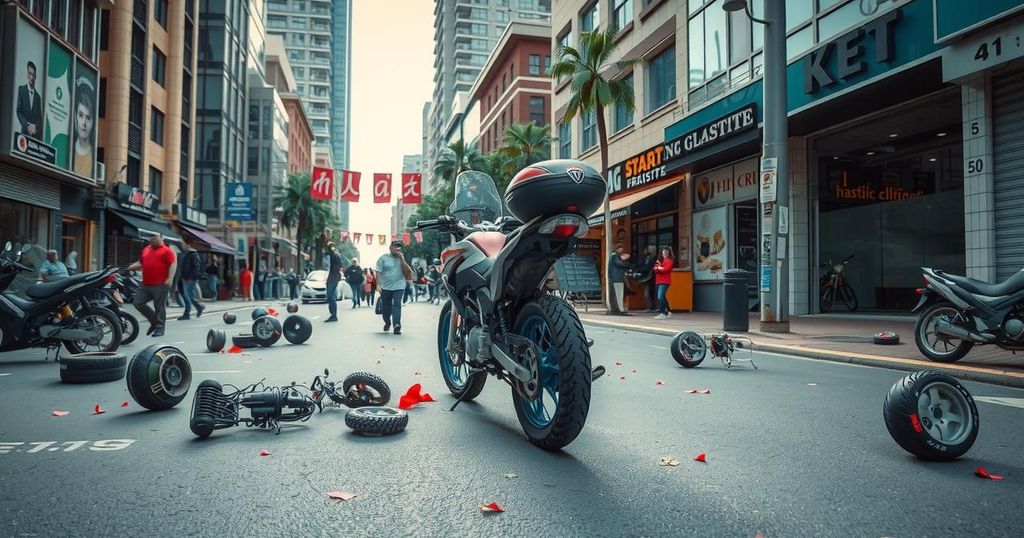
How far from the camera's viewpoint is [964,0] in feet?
35.1

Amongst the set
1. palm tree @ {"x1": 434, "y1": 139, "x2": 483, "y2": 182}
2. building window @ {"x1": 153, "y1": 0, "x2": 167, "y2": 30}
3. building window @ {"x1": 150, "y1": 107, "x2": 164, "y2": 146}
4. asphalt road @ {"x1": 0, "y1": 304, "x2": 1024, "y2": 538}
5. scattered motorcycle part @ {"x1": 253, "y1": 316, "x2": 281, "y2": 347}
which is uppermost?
building window @ {"x1": 153, "y1": 0, "x2": 167, "y2": 30}

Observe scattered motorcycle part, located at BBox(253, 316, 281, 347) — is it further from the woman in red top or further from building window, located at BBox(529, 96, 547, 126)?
building window, located at BBox(529, 96, 547, 126)

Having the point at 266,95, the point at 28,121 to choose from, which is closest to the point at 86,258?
the point at 28,121

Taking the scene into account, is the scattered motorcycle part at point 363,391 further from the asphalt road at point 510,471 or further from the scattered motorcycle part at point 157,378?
the scattered motorcycle part at point 157,378

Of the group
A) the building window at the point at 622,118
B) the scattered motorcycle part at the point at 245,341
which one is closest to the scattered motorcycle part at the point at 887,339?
the scattered motorcycle part at the point at 245,341

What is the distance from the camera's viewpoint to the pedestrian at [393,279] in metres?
12.8

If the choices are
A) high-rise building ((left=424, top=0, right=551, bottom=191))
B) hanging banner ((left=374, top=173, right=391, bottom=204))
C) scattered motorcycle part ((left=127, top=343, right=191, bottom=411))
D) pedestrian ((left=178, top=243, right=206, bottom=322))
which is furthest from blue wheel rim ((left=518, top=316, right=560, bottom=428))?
high-rise building ((left=424, top=0, right=551, bottom=191))

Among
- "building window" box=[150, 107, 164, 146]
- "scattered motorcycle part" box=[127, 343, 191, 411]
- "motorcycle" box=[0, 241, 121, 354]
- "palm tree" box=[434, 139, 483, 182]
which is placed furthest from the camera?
"palm tree" box=[434, 139, 483, 182]

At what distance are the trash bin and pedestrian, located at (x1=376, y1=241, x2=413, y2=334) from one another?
597 centimetres

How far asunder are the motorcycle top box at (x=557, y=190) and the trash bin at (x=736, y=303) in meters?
9.67

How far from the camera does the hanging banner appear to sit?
29.8m

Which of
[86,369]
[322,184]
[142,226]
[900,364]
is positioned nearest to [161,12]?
[142,226]

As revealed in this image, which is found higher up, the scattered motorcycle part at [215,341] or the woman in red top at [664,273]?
the woman in red top at [664,273]

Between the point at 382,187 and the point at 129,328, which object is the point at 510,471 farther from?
the point at 382,187
